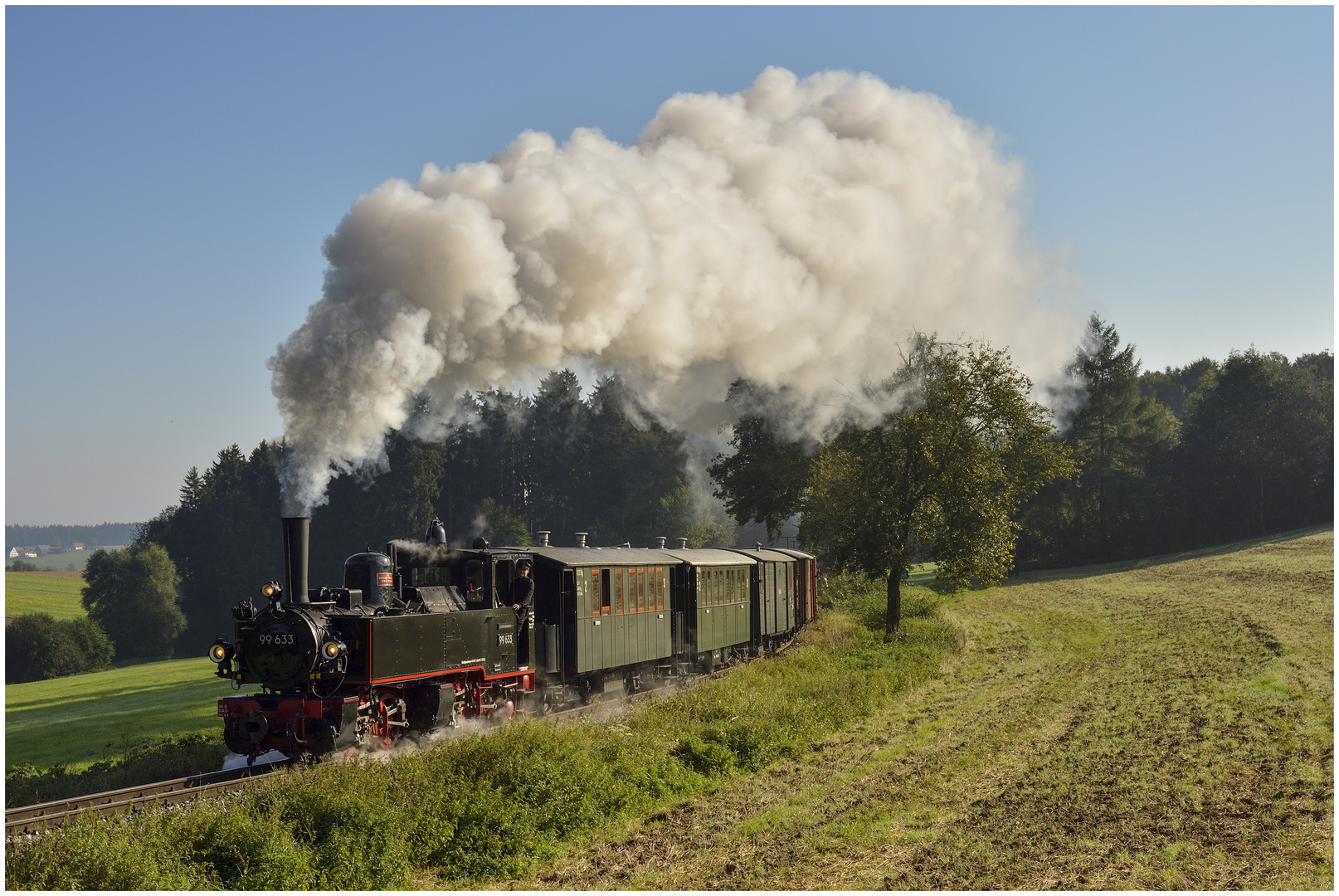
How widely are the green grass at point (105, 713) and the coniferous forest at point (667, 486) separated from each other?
14.8 metres

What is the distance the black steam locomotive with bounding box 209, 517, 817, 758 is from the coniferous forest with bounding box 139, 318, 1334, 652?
31.3 metres

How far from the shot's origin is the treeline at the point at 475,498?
56.5 metres

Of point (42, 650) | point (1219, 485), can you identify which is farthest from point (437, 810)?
point (1219, 485)

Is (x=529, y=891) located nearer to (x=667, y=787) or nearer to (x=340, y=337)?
(x=667, y=787)

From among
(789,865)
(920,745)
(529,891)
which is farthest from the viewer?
(920,745)

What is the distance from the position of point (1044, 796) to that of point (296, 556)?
388 inches

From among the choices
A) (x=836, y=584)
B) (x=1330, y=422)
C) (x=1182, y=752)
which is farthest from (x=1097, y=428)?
(x=1182, y=752)

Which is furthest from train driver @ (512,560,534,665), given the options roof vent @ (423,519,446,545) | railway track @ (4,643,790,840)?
railway track @ (4,643,790,840)

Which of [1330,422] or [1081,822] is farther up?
[1330,422]

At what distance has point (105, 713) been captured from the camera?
2772 centimetres

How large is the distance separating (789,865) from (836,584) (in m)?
30.3

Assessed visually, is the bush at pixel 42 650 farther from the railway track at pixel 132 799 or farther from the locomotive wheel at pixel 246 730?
the railway track at pixel 132 799

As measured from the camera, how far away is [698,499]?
7156 cm

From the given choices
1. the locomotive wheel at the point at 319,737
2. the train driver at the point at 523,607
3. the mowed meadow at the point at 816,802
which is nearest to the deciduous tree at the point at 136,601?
the mowed meadow at the point at 816,802
